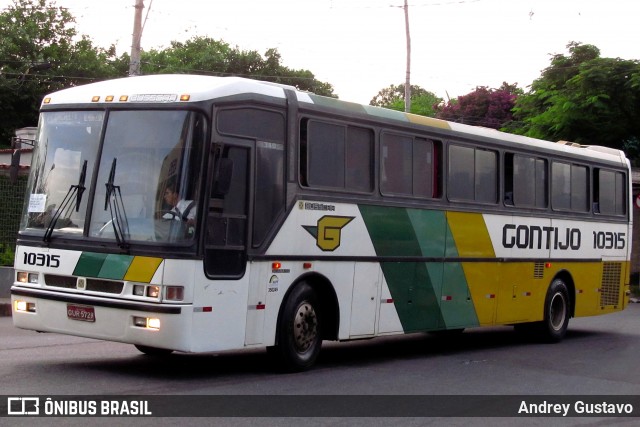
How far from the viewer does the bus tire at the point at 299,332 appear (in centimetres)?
1096

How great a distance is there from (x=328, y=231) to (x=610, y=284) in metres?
9.08

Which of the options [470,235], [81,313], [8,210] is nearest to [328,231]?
[81,313]

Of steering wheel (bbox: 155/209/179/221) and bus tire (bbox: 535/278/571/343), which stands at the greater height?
steering wheel (bbox: 155/209/179/221)

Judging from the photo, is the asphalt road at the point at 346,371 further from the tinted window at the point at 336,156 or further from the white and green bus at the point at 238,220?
the tinted window at the point at 336,156

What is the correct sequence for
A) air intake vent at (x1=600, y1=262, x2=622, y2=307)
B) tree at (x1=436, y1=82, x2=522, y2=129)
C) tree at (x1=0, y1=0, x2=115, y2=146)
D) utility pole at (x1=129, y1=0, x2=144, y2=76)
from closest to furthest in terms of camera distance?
1. air intake vent at (x1=600, y1=262, x2=622, y2=307)
2. utility pole at (x1=129, y1=0, x2=144, y2=76)
3. tree at (x1=0, y1=0, x2=115, y2=146)
4. tree at (x1=436, y1=82, x2=522, y2=129)

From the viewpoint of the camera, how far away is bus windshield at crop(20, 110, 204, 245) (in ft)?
32.5

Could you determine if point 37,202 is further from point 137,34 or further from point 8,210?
point 137,34

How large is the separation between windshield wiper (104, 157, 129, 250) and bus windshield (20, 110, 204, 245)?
1cm

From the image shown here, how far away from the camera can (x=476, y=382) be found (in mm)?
11547

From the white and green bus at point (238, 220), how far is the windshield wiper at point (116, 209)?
0.01 m

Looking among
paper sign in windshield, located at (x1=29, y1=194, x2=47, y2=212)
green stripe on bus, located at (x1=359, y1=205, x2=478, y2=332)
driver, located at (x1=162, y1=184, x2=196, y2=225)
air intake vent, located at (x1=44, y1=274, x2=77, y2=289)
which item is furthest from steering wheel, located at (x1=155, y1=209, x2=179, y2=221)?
green stripe on bus, located at (x1=359, y1=205, x2=478, y2=332)

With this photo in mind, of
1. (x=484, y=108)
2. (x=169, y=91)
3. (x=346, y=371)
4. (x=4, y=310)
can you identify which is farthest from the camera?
(x=484, y=108)

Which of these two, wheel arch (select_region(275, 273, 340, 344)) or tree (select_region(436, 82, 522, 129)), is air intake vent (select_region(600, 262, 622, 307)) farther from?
tree (select_region(436, 82, 522, 129))

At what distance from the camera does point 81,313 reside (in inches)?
395
